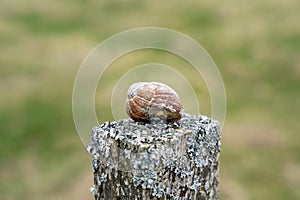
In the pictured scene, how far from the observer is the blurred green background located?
10195mm

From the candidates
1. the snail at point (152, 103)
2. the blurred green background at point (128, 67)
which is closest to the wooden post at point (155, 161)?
the snail at point (152, 103)

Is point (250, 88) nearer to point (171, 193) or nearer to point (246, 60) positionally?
point (246, 60)

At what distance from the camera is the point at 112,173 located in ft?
9.33

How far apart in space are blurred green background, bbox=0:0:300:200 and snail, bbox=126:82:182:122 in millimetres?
6618

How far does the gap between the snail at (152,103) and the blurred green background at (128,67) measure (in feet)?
21.7

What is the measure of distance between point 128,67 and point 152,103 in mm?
10469

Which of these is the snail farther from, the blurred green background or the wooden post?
the blurred green background

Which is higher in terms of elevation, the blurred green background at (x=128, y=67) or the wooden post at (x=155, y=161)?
the blurred green background at (x=128, y=67)

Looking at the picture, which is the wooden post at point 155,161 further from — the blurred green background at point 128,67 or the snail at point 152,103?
the blurred green background at point 128,67

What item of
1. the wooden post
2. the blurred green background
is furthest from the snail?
the blurred green background

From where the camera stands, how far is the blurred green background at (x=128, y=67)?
33.4 feet

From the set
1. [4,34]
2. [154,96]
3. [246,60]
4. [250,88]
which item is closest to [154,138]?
[154,96]

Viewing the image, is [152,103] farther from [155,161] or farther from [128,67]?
[128,67]

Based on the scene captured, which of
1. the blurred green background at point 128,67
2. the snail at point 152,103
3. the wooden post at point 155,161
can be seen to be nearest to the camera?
the wooden post at point 155,161
